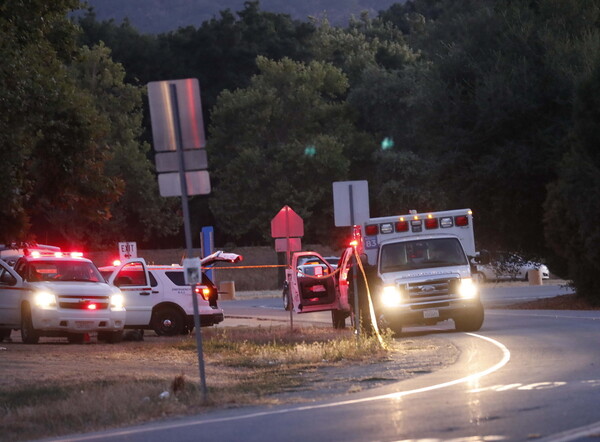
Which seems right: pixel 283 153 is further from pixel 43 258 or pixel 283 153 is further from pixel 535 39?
pixel 43 258

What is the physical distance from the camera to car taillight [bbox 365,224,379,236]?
2701 centimetres

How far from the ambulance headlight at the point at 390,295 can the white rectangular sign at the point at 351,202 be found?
10.6 feet

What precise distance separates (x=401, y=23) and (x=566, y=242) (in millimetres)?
65766

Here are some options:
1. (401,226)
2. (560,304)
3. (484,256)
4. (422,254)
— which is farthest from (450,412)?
(484,256)

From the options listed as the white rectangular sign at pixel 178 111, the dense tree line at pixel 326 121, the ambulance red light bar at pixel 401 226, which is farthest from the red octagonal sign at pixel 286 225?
the white rectangular sign at pixel 178 111

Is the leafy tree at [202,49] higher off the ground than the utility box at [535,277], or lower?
higher

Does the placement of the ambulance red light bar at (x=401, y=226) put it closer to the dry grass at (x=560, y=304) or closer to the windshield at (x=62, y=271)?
the windshield at (x=62, y=271)

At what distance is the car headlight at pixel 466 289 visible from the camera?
2559 cm

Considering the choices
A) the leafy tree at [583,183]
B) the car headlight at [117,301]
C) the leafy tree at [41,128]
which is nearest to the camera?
the leafy tree at [41,128]

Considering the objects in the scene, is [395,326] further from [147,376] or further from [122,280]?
[147,376]

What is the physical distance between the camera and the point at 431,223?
27.3 meters

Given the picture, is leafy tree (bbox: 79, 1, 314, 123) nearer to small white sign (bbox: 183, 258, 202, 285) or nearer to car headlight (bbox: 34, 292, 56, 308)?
car headlight (bbox: 34, 292, 56, 308)

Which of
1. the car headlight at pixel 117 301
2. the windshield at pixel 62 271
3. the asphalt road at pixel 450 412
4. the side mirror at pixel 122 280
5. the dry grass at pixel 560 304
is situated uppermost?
the windshield at pixel 62 271

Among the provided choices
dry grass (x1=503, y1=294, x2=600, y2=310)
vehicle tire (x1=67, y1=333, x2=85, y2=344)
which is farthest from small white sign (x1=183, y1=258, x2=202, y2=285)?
dry grass (x1=503, y1=294, x2=600, y2=310)
